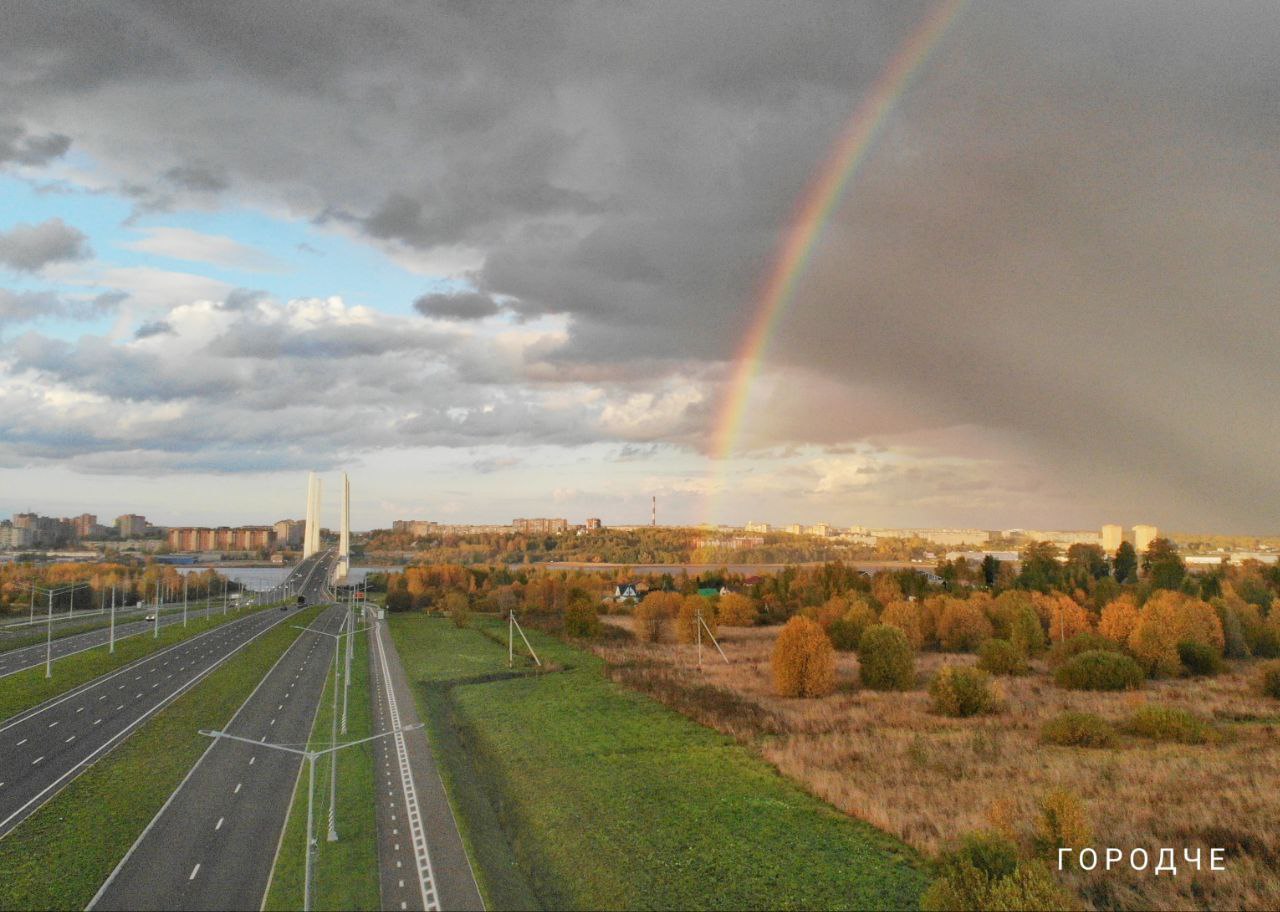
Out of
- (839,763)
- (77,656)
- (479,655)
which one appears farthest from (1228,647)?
(77,656)

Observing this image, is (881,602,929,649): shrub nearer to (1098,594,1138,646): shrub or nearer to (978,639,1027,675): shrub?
(978,639,1027,675): shrub

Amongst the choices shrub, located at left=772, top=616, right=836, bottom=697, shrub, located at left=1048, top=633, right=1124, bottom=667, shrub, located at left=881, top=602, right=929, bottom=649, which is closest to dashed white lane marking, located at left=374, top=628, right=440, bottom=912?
shrub, located at left=772, top=616, right=836, bottom=697

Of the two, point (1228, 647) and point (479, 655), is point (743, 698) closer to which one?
point (479, 655)

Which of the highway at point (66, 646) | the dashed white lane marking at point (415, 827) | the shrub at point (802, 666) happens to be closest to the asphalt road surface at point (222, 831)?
the dashed white lane marking at point (415, 827)

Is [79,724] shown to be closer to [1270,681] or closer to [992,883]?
[992,883]

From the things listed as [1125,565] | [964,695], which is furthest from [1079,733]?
[1125,565]
